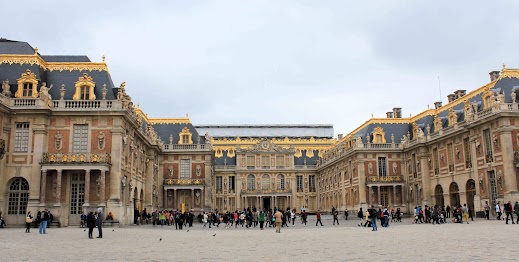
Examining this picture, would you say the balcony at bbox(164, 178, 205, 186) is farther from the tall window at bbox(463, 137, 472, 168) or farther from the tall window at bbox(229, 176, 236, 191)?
the tall window at bbox(463, 137, 472, 168)

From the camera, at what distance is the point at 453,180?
1628 inches

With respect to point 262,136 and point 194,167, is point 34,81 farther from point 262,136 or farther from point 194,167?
point 262,136

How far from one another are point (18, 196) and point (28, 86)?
7121 mm

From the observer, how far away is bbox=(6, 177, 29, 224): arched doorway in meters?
30.2

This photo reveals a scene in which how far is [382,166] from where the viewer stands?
52125 millimetres

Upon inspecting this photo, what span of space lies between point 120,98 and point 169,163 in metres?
20.0

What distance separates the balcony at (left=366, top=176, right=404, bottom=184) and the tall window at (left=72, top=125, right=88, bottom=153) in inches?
1190

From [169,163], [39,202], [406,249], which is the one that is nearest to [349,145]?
[169,163]

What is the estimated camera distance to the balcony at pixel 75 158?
1186 inches

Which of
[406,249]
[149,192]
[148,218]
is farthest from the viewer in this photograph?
[149,192]

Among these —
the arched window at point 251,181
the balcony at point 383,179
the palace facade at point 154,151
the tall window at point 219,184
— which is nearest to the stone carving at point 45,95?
the palace facade at point 154,151

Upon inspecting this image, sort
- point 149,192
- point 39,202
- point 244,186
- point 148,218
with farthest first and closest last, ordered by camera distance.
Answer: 1. point 244,186
2. point 149,192
3. point 148,218
4. point 39,202

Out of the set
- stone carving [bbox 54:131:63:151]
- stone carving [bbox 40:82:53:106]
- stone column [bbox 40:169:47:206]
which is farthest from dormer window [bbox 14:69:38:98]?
stone column [bbox 40:169:47:206]

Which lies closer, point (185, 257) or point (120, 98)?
point (185, 257)
